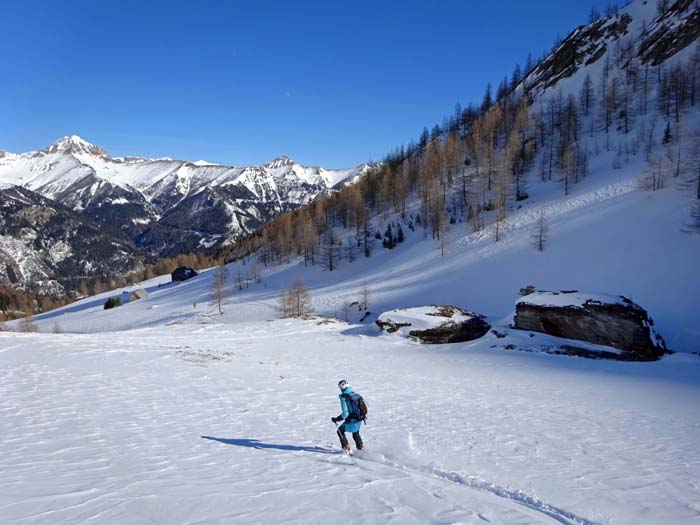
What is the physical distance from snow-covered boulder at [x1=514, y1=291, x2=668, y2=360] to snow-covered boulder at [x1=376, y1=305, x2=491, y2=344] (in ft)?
13.5

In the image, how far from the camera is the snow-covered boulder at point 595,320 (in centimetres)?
2945

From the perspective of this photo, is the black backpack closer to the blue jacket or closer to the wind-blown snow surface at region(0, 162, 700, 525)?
the blue jacket

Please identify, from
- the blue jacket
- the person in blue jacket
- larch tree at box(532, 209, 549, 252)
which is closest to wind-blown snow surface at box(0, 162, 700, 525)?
the person in blue jacket

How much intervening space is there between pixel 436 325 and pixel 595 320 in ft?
40.2

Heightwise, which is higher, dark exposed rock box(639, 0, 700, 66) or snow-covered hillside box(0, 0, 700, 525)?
dark exposed rock box(639, 0, 700, 66)

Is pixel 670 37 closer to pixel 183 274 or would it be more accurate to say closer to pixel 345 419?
pixel 345 419

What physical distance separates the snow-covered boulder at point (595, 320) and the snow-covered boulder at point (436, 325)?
4121mm

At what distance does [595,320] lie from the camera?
3105 centimetres

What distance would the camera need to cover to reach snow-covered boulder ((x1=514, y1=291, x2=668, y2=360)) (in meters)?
29.5

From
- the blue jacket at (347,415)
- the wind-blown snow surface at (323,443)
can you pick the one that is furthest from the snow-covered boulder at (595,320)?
the blue jacket at (347,415)

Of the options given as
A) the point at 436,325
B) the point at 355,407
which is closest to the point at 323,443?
the point at 355,407

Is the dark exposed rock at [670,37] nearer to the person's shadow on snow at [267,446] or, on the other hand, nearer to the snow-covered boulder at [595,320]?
the snow-covered boulder at [595,320]

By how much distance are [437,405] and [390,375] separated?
6715mm

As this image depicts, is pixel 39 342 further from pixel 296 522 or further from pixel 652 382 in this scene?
pixel 652 382
